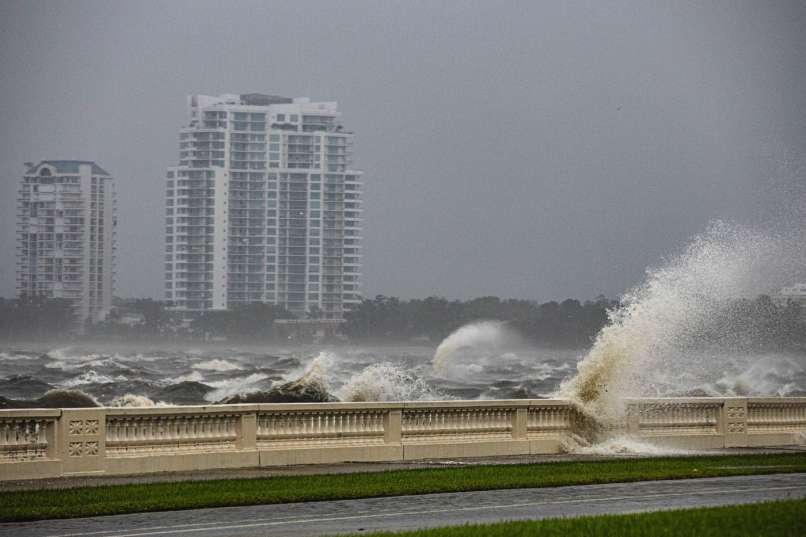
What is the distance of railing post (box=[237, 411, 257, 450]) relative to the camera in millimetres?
22766

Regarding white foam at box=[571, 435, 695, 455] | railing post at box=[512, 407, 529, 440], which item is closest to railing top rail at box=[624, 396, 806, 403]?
white foam at box=[571, 435, 695, 455]

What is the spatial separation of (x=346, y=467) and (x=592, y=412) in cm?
676

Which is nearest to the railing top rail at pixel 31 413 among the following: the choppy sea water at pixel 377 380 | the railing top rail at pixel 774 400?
the railing top rail at pixel 774 400

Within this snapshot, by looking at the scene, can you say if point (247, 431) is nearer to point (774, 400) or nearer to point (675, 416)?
point (675, 416)

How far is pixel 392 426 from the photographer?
2461 cm

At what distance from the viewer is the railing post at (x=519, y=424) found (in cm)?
2650

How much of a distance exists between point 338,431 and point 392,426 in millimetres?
1041

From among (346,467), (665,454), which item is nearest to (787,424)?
(665,454)

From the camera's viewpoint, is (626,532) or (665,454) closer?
(626,532)

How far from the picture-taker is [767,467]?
76.0ft

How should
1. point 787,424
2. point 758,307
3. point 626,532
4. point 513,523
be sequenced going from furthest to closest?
point 758,307, point 787,424, point 513,523, point 626,532

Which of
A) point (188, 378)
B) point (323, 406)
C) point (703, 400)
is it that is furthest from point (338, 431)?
point (188, 378)

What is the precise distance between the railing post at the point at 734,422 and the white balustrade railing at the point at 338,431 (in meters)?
0.02

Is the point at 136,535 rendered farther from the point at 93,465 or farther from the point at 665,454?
the point at 665,454
